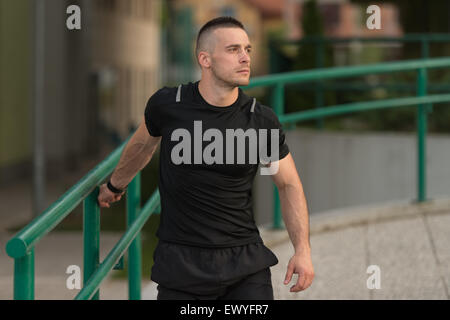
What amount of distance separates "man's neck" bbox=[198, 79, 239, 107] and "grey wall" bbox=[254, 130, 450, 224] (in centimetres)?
716

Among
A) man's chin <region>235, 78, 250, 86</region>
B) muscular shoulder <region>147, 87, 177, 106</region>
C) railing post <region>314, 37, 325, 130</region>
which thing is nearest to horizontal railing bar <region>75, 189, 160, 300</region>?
muscular shoulder <region>147, 87, 177, 106</region>

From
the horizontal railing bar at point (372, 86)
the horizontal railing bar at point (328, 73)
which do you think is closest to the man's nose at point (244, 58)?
the horizontal railing bar at point (328, 73)

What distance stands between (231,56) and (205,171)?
1.17ft

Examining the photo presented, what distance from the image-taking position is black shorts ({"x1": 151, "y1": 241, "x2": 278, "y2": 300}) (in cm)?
285

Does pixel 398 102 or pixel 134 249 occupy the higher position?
pixel 398 102

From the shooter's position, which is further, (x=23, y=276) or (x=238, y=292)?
(x=238, y=292)

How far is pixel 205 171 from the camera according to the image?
2873mm

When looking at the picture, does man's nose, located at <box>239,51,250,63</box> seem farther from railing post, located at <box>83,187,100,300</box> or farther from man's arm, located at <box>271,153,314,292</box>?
railing post, located at <box>83,187,100,300</box>

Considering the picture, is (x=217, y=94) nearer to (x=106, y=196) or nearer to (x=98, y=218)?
(x=106, y=196)
